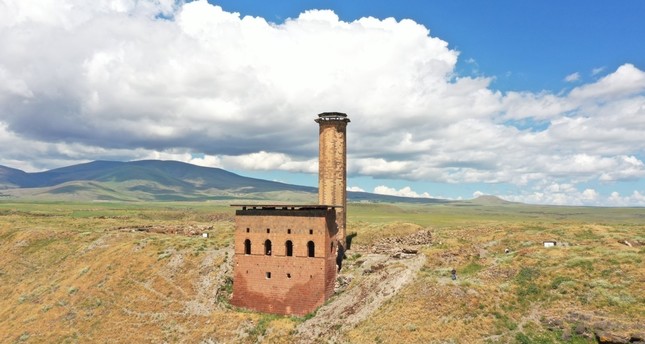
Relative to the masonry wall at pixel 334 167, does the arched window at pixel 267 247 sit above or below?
below

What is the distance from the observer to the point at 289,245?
114ft

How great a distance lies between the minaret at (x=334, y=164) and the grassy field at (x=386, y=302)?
19.7 ft

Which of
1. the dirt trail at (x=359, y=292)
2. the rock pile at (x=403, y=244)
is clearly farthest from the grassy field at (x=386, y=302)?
the rock pile at (x=403, y=244)

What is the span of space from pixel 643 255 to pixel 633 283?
4.84 m

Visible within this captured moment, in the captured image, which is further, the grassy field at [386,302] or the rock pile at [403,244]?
the rock pile at [403,244]

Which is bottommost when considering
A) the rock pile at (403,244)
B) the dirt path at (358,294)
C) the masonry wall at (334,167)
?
the dirt path at (358,294)

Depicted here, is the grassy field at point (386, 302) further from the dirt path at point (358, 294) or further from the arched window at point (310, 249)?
the arched window at point (310, 249)

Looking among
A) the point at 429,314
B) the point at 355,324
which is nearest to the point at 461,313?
the point at 429,314

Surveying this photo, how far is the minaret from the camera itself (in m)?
41.7

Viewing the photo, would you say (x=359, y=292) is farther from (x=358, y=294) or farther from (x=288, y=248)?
(x=288, y=248)

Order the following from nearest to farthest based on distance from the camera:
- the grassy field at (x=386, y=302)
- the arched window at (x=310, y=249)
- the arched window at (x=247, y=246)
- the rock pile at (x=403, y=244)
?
the grassy field at (x=386, y=302)
the arched window at (x=310, y=249)
the arched window at (x=247, y=246)
the rock pile at (x=403, y=244)

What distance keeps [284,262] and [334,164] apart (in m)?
12.2

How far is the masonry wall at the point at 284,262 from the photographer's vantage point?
33.1 metres

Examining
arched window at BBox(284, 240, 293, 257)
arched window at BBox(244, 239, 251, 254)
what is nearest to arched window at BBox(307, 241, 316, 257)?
arched window at BBox(284, 240, 293, 257)
